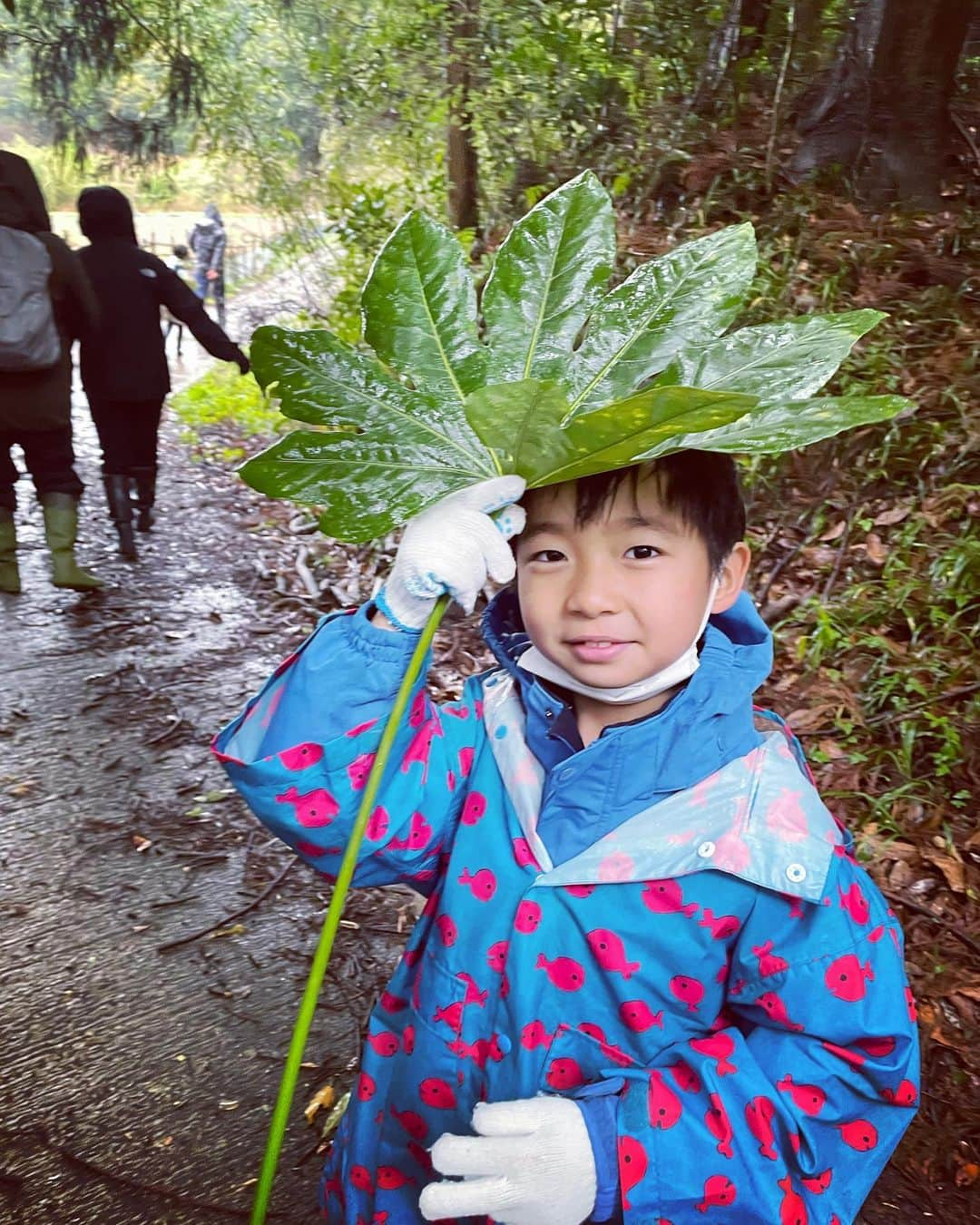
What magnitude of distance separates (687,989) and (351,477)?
746mm

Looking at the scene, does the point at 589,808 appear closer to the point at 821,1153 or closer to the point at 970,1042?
the point at 821,1153

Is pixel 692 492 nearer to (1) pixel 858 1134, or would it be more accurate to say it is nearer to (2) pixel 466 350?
(2) pixel 466 350

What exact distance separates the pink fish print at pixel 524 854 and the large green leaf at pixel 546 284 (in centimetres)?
59

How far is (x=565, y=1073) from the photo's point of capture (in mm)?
1197

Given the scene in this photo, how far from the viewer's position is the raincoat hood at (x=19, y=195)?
4.22m

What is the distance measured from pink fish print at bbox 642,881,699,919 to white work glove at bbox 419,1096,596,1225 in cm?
25

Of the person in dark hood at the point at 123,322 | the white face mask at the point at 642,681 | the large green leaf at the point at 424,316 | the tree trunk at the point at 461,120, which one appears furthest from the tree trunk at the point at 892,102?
the large green leaf at the point at 424,316

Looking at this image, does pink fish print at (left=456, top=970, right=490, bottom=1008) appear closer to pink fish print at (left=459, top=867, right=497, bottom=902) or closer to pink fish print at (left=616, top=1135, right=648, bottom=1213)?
pink fish print at (left=459, top=867, right=497, bottom=902)

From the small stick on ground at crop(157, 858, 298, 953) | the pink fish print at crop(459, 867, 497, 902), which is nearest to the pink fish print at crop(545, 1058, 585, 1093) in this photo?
the pink fish print at crop(459, 867, 497, 902)

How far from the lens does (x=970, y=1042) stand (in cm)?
245

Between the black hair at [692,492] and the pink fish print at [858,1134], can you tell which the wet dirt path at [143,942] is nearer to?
the pink fish print at [858,1134]

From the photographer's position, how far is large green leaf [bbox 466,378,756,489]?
847 mm

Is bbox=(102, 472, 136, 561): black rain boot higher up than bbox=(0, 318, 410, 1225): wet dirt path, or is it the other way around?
bbox=(102, 472, 136, 561): black rain boot

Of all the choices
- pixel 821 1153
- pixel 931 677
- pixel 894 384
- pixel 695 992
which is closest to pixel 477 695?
pixel 695 992
